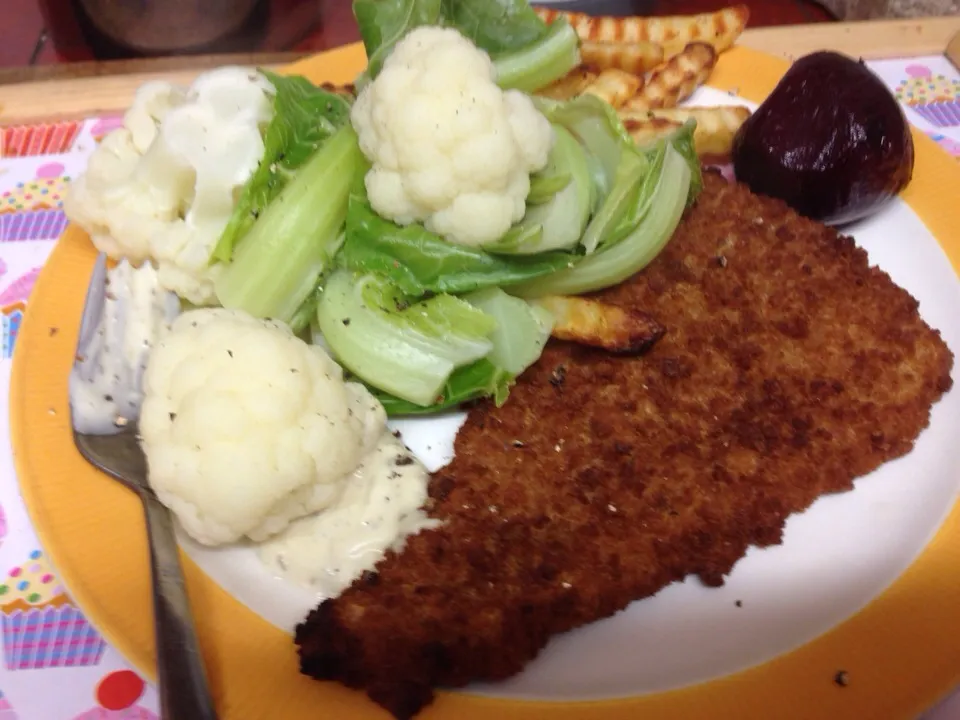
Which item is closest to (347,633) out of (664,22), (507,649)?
(507,649)

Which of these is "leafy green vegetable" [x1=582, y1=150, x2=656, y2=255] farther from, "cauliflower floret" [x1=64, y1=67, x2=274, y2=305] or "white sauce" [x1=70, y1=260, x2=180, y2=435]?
"white sauce" [x1=70, y1=260, x2=180, y2=435]

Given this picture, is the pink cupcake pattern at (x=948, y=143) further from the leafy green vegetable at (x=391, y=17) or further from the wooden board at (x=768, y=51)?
the leafy green vegetable at (x=391, y=17)

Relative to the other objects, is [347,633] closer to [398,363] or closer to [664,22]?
[398,363]

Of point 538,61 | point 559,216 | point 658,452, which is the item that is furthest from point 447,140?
point 658,452

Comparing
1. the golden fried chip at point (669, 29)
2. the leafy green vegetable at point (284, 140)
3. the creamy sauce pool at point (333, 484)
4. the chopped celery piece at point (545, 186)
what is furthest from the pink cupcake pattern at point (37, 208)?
the golden fried chip at point (669, 29)

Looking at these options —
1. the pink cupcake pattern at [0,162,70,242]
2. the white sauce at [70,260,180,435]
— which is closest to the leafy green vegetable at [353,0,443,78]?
the white sauce at [70,260,180,435]
